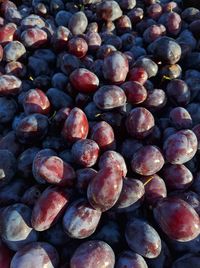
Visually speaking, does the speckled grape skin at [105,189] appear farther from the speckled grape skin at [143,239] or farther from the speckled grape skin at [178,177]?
the speckled grape skin at [178,177]

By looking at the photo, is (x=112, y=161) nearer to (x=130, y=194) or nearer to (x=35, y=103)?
(x=130, y=194)

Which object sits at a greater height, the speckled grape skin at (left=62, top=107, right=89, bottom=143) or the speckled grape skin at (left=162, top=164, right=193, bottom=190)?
the speckled grape skin at (left=62, top=107, right=89, bottom=143)

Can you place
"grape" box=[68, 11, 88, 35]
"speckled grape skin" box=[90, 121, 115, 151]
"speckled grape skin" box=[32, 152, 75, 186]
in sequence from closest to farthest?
"speckled grape skin" box=[32, 152, 75, 186]
"speckled grape skin" box=[90, 121, 115, 151]
"grape" box=[68, 11, 88, 35]

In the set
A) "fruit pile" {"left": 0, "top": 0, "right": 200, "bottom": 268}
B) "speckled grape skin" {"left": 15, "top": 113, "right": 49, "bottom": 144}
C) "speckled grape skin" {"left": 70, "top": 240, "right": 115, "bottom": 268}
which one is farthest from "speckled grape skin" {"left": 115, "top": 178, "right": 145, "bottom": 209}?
"speckled grape skin" {"left": 15, "top": 113, "right": 49, "bottom": 144}

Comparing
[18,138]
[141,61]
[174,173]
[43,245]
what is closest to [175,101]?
[141,61]

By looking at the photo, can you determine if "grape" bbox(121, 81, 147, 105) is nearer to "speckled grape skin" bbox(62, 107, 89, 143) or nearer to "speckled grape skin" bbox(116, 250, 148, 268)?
"speckled grape skin" bbox(62, 107, 89, 143)

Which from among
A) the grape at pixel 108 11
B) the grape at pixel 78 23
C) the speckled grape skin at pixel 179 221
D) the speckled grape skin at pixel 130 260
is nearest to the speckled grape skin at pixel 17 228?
the speckled grape skin at pixel 130 260
